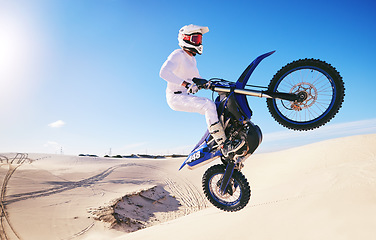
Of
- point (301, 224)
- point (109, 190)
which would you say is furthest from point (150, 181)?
point (301, 224)

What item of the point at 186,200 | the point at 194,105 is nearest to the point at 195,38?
the point at 194,105

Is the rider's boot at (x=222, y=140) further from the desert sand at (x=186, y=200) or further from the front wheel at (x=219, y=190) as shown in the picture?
the desert sand at (x=186, y=200)

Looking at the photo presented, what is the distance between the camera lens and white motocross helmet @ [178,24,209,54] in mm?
3289

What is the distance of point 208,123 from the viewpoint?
3.32 meters

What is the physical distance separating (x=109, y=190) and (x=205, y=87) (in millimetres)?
20768

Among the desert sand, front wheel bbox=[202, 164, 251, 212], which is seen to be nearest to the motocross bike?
front wheel bbox=[202, 164, 251, 212]

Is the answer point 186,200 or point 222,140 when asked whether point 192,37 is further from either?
point 186,200

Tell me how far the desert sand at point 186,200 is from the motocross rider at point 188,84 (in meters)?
3.49

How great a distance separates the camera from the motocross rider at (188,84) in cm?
330

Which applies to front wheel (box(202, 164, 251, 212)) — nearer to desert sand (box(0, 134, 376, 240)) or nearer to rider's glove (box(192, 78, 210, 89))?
rider's glove (box(192, 78, 210, 89))

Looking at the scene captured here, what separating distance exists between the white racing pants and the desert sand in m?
3.73

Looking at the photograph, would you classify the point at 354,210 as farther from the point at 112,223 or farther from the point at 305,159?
the point at 305,159

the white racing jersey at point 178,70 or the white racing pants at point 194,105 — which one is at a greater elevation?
the white racing jersey at point 178,70

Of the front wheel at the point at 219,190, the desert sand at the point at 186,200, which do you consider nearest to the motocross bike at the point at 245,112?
the front wheel at the point at 219,190
